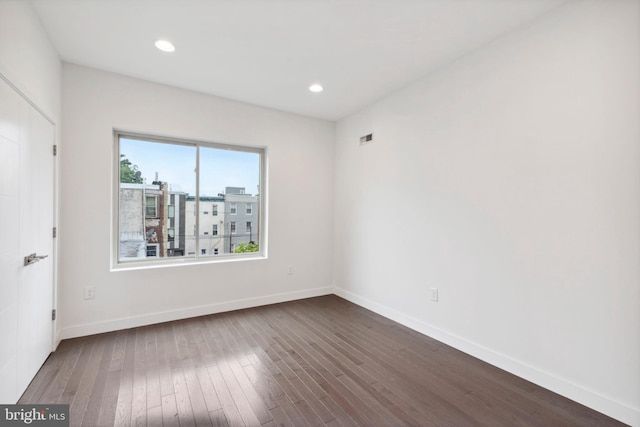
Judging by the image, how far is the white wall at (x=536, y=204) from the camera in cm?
177

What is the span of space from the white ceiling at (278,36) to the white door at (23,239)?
87 cm

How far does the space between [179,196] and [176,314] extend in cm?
142

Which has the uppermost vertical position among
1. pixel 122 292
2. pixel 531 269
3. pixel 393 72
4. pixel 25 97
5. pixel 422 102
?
pixel 393 72

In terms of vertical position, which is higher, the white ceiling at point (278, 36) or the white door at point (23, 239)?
the white ceiling at point (278, 36)

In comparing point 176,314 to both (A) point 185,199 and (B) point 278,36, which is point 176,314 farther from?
(B) point 278,36

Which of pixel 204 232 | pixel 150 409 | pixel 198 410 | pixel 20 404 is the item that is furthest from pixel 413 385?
pixel 204 232

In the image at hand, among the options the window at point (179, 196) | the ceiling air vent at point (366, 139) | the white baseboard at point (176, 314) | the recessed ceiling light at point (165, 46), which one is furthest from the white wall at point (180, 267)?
the recessed ceiling light at point (165, 46)

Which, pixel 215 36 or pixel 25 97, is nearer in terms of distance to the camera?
pixel 25 97

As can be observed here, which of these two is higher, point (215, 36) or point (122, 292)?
point (215, 36)

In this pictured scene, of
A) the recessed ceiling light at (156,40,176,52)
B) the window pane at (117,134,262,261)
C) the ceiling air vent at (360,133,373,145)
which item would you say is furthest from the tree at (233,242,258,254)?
the recessed ceiling light at (156,40,176,52)

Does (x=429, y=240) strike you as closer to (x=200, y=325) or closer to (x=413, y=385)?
(x=413, y=385)

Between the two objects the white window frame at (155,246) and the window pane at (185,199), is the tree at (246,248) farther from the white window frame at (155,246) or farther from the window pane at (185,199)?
the white window frame at (155,246)

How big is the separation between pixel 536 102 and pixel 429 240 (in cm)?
150

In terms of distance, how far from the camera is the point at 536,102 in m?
2.15
